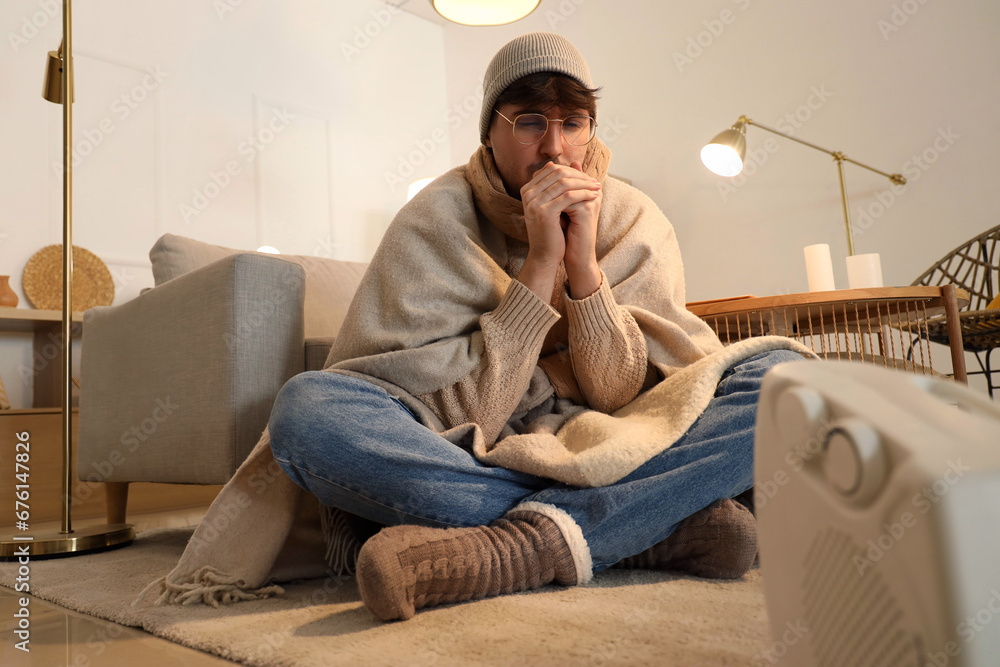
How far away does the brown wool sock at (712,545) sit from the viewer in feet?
2.85

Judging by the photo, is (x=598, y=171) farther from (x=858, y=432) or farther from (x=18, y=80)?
(x=18, y=80)

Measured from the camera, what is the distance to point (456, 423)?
39.4 inches

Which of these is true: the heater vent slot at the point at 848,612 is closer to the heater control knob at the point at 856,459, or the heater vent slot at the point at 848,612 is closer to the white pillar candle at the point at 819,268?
the heater control knob at the point at 856,459

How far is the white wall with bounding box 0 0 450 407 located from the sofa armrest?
54.1 inches

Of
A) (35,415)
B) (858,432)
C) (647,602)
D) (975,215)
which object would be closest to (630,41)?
(975,215)

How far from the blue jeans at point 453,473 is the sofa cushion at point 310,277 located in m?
0.68

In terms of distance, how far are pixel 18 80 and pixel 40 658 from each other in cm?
260

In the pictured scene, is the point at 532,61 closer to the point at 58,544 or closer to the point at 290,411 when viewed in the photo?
the point at 290,411

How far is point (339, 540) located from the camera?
986 millimetres

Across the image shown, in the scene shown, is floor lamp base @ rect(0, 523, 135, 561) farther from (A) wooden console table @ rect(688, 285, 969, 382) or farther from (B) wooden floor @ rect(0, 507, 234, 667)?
(A) wooden console table @ rect(688, 285, 969, 382)

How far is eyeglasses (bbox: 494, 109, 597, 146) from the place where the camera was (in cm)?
108

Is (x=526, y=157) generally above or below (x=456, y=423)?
above

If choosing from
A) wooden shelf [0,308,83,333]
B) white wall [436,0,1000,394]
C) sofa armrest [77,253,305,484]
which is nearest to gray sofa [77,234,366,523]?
sofa armrest [77,253,305,484]

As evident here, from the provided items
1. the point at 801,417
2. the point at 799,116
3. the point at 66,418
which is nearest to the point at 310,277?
the point at 66,418
